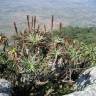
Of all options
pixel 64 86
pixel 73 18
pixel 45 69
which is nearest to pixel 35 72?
pixel 45 69

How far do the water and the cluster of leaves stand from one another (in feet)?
171

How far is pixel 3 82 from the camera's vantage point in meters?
15.2

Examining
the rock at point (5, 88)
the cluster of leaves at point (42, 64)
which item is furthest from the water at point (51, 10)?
the rock at point (5, 88)

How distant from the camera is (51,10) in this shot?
299 ft

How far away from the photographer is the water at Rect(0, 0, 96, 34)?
8000cm

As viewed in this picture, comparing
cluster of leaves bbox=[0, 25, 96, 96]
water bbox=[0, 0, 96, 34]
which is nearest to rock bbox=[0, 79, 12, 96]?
cluster of leaves bbox=[0, 25, 96, 96]

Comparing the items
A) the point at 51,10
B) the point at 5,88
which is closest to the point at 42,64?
the point at 5,88

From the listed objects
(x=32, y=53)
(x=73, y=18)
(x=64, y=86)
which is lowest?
(x=73, y=18)

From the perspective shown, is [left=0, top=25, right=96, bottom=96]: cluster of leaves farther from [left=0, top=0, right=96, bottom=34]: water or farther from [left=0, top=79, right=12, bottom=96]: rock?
[left=0, top=0, right=96, bottom=34]: water

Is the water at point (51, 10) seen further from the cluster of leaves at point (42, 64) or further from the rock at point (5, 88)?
the rock at point (5, 88)

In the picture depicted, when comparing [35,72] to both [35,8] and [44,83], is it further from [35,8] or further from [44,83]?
[35,8]

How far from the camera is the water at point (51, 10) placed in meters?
80.0

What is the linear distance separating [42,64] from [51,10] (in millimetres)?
74592

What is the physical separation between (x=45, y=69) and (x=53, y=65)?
1.84 feet
